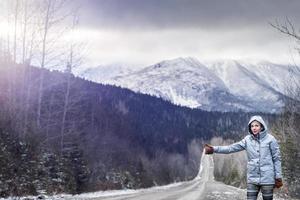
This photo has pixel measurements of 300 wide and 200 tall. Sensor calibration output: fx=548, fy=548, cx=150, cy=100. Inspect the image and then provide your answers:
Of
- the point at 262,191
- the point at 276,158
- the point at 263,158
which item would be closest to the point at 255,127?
the point at 263,158

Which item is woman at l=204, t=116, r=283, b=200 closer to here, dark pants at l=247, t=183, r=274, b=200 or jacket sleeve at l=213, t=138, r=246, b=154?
dark pants at l=247, t=183, r=274, b=200

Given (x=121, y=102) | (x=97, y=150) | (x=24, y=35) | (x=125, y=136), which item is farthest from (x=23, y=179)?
(x=121, y=102)

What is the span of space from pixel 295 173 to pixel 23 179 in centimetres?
2000

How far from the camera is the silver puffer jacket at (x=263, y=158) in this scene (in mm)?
10328

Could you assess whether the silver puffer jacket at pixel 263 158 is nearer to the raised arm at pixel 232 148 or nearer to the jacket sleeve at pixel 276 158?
the jacket sleeve at pixel 276 158

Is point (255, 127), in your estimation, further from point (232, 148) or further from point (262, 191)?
point (262, 191)

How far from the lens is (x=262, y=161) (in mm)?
10375

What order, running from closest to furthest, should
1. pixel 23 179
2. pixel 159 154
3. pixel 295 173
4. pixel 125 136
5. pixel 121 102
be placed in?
1. pixel 23 179
2. pixel 295 173
3. pixel 125 136
4. pixel 159 154
5. pixel 121 102

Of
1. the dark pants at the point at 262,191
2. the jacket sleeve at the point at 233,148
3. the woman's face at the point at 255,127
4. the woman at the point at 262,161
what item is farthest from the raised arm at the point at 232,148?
the dark pants at the point at 262,191

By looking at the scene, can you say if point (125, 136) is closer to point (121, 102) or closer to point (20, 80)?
point (121, 102)

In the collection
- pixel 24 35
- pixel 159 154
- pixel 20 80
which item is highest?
pixel 24 35

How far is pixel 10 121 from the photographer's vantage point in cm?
2758

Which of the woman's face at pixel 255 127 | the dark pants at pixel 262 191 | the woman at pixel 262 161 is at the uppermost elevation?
the woman's face at pixel 255 127

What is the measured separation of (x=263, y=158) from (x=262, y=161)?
0.06 meters
